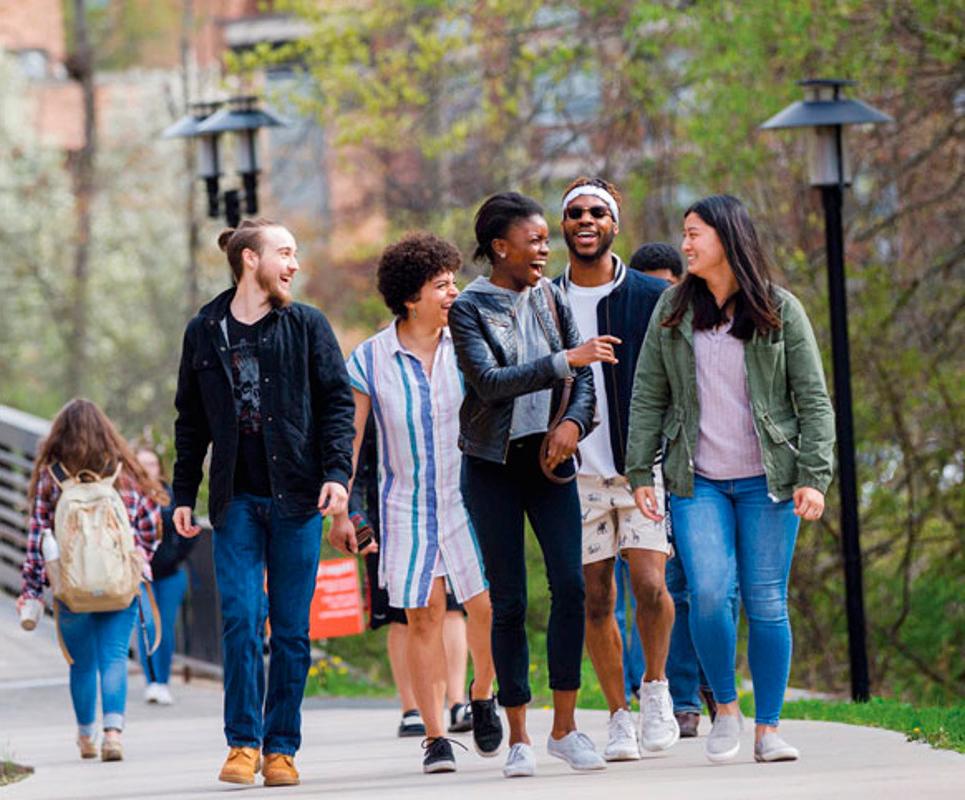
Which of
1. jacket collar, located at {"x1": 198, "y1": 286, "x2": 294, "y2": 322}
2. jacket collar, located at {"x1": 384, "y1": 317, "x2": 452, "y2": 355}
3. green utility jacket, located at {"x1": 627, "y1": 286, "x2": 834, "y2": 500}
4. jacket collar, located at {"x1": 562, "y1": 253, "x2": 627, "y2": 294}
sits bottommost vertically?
green utility jacket, located at {"x1": 627, "y1": 286, "x2": 834, "y2": 500}

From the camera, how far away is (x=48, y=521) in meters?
10.4

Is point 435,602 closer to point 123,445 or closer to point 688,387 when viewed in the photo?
point 688,387

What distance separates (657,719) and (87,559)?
297 centimetres

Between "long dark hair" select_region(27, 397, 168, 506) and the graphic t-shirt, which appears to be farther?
"long dark hair" select_region(27, 397, 168, 506)

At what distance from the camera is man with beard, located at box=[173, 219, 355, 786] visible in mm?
8102

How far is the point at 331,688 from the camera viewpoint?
1427 cm

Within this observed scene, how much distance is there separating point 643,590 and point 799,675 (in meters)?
8.13

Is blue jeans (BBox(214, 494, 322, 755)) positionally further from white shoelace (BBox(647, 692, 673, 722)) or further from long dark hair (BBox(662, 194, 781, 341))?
long dark hair (BBox(662, 194, 781, 341))

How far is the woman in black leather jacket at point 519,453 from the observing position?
790 cm

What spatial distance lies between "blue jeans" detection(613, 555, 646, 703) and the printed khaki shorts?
3.66 ft

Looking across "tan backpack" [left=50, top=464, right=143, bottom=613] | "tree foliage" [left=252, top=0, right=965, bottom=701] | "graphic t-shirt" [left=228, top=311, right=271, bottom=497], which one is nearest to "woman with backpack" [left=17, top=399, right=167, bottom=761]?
"tan backpack" [left=50, top=464, right=143, bottom=613]

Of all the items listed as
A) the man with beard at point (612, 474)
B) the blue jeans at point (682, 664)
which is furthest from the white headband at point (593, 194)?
the blue jeans at point (682, 664)

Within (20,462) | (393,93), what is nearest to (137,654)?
(20,462)

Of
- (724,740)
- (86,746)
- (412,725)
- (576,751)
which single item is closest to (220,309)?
(576,751)
